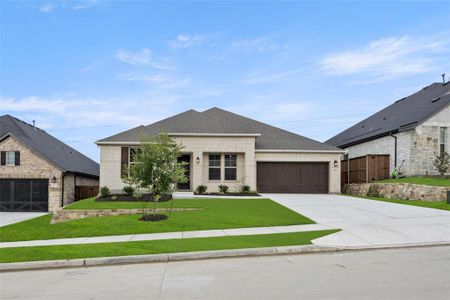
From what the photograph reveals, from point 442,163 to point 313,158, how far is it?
7.95 m

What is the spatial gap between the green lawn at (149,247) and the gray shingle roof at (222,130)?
55.0 ft

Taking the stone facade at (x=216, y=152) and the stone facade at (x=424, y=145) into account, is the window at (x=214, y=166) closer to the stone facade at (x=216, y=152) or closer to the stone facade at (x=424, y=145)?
the stone facade at (x=216, y=152)

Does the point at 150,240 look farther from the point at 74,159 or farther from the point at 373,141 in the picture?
the point at 74,159

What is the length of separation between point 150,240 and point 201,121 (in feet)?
61.6

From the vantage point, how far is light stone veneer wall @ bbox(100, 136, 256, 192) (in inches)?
1104

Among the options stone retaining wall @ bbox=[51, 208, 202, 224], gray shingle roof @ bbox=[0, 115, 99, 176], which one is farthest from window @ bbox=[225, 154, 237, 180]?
gray shingle roof @ bbox=[0, 115, 99, 176]

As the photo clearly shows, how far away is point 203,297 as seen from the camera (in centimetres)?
656

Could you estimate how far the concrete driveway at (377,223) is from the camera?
467 inches

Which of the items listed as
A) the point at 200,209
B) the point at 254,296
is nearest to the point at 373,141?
the point at 200,209

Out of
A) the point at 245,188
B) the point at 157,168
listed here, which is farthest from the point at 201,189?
the point at 157,168

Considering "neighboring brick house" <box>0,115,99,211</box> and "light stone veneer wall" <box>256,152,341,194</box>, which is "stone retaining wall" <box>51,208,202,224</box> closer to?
"neighboring brick house" <box>0,115,99,211</box>

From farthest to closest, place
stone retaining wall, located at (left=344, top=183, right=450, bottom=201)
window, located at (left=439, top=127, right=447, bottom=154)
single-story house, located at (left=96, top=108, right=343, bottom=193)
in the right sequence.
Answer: single-story house, located at (left=96, top=108, right=343, bottom=193)
window, located at (left=439, top=127, right=447, bottom=154)
stone retaining wall, located at (left=344, top=183, right=450, bottom=201)

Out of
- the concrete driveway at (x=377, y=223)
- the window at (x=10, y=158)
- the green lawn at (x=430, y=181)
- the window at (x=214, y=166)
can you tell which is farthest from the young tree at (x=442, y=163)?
the window at (x=10, y=158)

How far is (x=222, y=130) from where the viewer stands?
2916cm
